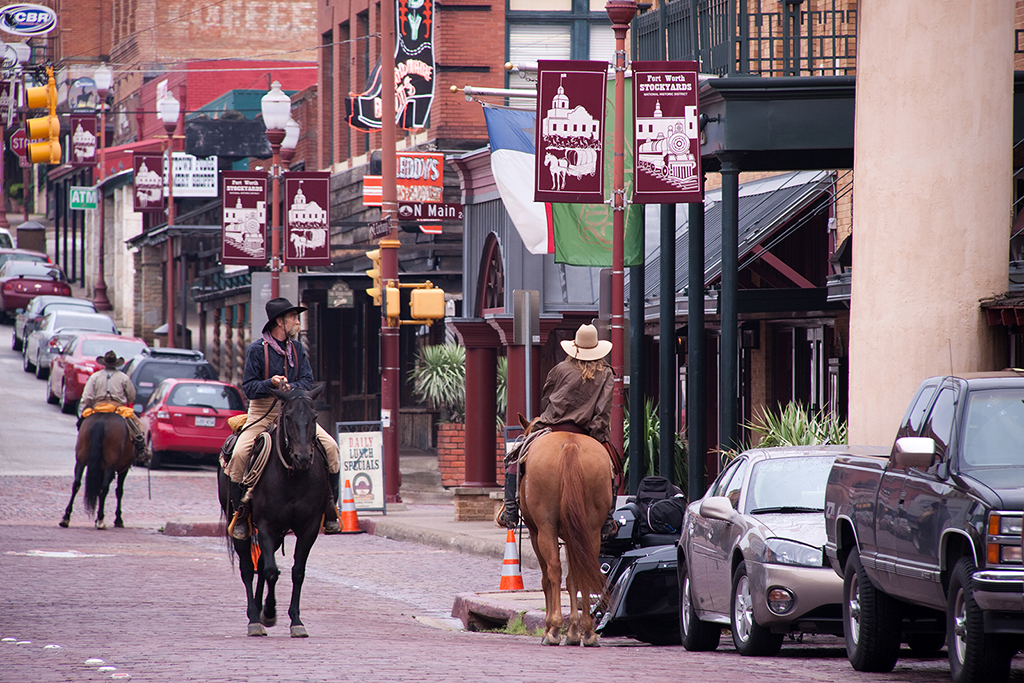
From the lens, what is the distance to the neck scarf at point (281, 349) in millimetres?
12477

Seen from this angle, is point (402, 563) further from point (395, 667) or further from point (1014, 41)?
point (395, 667)

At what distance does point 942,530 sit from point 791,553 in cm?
220

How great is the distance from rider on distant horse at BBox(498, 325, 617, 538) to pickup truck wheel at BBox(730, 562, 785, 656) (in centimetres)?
123

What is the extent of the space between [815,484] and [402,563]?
28.5ft

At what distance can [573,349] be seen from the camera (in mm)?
12039

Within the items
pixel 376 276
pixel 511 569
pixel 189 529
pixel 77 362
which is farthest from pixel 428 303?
pixel 77 362

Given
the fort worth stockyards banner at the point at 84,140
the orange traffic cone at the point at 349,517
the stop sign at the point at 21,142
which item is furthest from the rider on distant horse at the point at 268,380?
the stop sign at the point at 21,142

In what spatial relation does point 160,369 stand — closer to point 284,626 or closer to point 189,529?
point 189,529

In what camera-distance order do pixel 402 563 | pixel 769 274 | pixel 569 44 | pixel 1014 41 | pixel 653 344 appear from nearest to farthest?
pixel 1014 41 < pixel 402 563 < pixel 769 274 < pixel 653 344 < pixel 569 44

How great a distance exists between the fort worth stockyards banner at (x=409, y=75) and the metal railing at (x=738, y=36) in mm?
12790

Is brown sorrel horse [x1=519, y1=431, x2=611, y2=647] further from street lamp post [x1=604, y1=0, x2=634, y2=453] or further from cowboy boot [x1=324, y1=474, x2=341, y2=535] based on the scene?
street lamp post [x1=604, y1=0, x2=634, y2=453]

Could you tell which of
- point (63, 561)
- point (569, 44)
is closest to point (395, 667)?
point (63, 561)

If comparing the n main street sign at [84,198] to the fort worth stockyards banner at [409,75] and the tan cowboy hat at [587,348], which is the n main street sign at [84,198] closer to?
the fort worth stockyards banner at [409,75]

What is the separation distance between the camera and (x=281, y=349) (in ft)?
41.1
